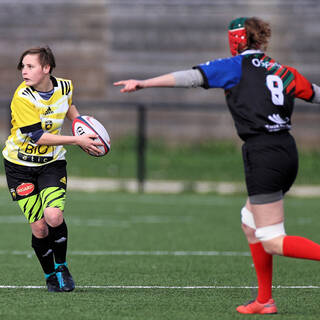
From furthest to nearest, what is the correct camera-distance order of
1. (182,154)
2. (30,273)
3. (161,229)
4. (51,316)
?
(182,154)
(161,229)
(30,273)
(51,316)

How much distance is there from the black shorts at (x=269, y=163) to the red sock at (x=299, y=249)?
322mm

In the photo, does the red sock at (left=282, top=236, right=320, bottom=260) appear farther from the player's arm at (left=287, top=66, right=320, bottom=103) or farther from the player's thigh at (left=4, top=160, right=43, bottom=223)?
the player's thigh at (left=4, top=160, right=43, bottom=223)

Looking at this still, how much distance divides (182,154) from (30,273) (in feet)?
37.3

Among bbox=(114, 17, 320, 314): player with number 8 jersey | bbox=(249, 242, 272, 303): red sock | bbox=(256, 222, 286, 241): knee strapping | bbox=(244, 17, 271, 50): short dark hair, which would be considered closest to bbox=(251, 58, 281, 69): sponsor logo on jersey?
bbox=(114, 17, 320, 314): player with number 8 jersey

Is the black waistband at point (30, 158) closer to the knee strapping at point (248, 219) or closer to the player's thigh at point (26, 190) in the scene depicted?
the player's thigh at point (26, 190)

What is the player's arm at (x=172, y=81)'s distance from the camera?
5.15 m

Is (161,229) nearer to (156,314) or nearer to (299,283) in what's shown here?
(299,283)

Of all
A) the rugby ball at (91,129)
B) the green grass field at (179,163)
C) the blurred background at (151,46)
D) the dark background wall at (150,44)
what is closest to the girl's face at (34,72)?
the rugby ball at (91,129)

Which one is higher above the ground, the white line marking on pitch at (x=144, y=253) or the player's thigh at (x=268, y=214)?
the player's thigh at (x=268, y=214)

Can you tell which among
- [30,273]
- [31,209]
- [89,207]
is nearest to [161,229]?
[89,207]

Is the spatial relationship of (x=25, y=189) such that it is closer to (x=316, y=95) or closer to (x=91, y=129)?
(x=91, y=129)

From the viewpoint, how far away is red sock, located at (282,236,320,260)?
532 cm

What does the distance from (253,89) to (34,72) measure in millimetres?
1886

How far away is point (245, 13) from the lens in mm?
19812
